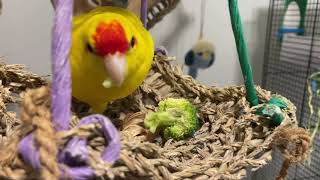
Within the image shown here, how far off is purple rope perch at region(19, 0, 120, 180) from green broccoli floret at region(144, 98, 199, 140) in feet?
0.87

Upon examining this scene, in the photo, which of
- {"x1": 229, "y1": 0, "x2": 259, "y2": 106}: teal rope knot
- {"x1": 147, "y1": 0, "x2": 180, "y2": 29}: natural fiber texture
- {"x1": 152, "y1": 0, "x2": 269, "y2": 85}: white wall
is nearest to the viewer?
{"x1": 229, "y1": 0, "x2": 259, "y2": 106}: teal rope knot

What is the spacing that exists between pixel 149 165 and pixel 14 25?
0.63 m

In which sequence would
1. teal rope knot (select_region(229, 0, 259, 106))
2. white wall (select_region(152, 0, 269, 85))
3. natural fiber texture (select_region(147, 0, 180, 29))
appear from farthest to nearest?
white wall (select_region(152, 0, 269, 85)) < natural fiber texture (select_region(147, 0, 180, 29)) < teal rope knot (select_region(229, 0, 259, 106))

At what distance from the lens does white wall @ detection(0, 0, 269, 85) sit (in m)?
0.87

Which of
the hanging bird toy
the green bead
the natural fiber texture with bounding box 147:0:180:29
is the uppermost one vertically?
the natural fiber texture with bounding box 147:0:180:29

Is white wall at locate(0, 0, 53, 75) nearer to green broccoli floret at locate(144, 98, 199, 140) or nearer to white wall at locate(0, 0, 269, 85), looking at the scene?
white wall at locate(0, 0, 269, 85)

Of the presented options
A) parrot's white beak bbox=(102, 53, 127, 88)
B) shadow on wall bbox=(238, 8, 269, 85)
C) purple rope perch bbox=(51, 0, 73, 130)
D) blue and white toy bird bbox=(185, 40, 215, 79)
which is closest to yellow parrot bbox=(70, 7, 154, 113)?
parrot's white beak bbox=(102, 53, 127, 88)

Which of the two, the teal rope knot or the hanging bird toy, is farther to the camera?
the hanging bird toy

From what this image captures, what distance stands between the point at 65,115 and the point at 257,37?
800 mm

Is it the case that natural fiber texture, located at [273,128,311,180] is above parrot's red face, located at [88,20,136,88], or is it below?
below

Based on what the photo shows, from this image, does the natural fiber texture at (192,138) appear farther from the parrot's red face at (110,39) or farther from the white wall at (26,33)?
the white wall at (26,33)

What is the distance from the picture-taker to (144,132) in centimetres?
61

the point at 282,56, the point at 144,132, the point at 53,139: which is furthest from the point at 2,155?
the point at 282,56

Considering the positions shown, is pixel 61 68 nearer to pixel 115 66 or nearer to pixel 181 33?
pixel 115 66
